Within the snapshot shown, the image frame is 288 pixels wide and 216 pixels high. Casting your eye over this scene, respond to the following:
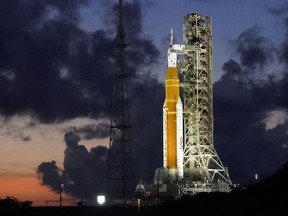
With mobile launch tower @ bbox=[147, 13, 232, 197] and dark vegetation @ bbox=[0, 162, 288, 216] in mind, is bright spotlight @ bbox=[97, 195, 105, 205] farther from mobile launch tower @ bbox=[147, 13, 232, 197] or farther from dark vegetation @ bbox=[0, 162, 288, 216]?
dark vegetation @ bbox=[0, 162, 288, 216]

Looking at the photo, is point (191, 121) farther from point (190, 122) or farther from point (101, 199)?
point (101, 199)

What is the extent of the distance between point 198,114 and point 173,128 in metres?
6.42

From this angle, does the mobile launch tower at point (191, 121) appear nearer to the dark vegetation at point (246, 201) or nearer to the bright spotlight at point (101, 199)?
the bright spotlight at point (101, 199)

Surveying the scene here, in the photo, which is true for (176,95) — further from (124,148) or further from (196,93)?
(124,148)

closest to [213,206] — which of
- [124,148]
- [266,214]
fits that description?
[266,214]

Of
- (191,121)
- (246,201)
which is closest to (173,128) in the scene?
(191,121)

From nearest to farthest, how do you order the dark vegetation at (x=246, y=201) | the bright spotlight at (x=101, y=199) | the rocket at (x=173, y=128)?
the dark vegetation at (x=246, y=201)
the bright spotlight at (x=101, y=199)
the rocket at (x=173, y=128)

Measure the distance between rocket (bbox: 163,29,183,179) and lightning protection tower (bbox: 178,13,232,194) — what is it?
149 inches

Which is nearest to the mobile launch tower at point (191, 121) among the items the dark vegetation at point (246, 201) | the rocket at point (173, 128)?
the rocket at point (173, 128)

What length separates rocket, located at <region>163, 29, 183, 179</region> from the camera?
10762cm

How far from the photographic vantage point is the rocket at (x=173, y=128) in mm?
107625

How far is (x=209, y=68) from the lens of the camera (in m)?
116

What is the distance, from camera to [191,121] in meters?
113

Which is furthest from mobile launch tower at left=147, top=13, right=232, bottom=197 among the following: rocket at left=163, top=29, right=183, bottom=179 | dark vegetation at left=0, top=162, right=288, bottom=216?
dark vegetation at left=0, top=162, right=288, bottom=216
